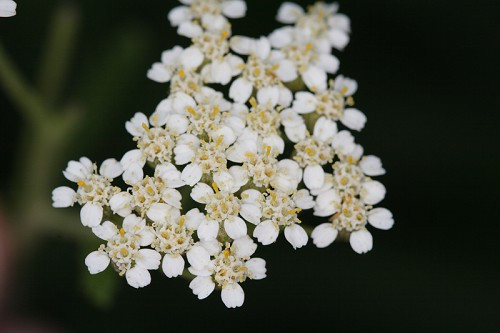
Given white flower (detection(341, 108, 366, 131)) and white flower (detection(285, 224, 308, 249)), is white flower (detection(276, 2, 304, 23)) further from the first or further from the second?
white flower (detection(285, 224, 308, 249))

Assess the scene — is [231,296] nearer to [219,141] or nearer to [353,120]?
[219,141]

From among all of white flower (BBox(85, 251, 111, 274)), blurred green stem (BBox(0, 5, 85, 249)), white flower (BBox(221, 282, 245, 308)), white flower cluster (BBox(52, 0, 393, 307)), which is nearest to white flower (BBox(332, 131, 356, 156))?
white flower cluster (BBox(52, 0, 393, 307))

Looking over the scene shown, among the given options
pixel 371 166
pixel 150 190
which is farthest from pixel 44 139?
pixel 371 166

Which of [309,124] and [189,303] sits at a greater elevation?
[309,124]

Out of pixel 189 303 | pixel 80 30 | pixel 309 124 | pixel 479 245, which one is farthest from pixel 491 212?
pixel 80 30

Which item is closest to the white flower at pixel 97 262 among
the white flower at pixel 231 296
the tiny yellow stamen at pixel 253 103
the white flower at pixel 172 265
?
the white flower at pixel 172 265

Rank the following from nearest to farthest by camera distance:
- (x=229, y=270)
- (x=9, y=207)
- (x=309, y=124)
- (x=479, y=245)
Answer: (x=229, y=270) → (x=309, y=124) → (x=479, y=245) → (x=9, y=207)

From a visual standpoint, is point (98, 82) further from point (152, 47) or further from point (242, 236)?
point (242, 236)
